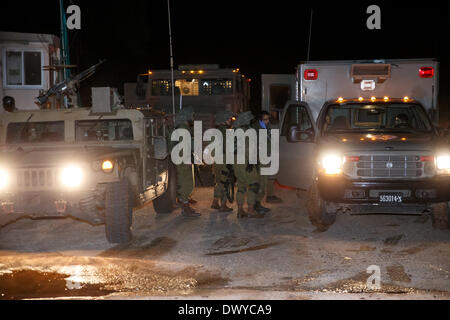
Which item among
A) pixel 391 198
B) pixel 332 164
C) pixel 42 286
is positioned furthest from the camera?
pixel 332 164

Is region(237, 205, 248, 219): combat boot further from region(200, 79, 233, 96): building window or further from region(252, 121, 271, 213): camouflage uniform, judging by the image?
region(200, 79, 233, 96): building window

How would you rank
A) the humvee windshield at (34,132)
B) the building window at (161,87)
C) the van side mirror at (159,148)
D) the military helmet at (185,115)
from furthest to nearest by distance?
the building window at (161,87), the military helmet at (185,115), the humvee windshield at (34,132), the van side mirror at (159,148)

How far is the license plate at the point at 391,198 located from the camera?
697 cm

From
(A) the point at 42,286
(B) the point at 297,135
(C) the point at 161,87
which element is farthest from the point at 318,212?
(C) the point at 161,87

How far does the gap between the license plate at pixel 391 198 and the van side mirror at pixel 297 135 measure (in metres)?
1.40

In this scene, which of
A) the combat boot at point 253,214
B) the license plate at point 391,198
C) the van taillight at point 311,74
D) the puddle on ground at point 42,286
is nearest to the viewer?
the puddle on ground at point 42,286

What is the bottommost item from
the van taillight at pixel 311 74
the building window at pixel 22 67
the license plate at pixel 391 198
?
the license plate at pixel 391 198

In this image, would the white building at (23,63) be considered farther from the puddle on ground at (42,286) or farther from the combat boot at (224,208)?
the puddle on ground at (42,286)

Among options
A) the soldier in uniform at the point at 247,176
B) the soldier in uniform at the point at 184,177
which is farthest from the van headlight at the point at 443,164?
the soldier in uniform at the point at 184,177

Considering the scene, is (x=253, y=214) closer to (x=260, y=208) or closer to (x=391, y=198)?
(x=260, y=208)

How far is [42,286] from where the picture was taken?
200 inches

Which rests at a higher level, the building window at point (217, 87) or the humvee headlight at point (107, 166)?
the building window at point (217, 87)

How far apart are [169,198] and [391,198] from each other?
12.3 feet
